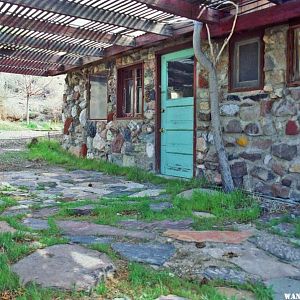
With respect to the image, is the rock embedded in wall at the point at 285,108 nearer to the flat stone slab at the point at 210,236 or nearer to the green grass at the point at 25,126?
the flat stone slab at the point at 210,236

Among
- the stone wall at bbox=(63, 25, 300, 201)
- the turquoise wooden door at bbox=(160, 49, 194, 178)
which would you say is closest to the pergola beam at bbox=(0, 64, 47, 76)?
the stone wall at bbox=(63, 25, 300, 201)

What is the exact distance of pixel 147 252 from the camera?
2359mm

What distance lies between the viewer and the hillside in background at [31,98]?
17.8 metres

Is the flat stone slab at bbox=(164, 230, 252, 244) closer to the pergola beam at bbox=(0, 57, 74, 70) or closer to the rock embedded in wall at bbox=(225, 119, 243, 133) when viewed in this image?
the rock embedded in wall at bbox=(225, 119, 243, 133)

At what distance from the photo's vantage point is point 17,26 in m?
4.67

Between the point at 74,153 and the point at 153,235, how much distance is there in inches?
222

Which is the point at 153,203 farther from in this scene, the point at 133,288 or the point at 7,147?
the point at 7,147

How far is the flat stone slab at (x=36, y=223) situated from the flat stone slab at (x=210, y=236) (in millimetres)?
912

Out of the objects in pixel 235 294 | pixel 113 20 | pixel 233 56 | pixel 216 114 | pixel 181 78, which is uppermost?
pixel 113 20

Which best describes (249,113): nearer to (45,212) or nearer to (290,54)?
(290,54)

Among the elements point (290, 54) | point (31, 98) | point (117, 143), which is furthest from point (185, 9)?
point (31, 98)

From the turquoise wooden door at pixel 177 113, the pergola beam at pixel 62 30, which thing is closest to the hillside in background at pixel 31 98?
the pergola beam at pixel 62 30

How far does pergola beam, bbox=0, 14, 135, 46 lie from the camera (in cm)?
461

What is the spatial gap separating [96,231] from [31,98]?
55.8 feet
